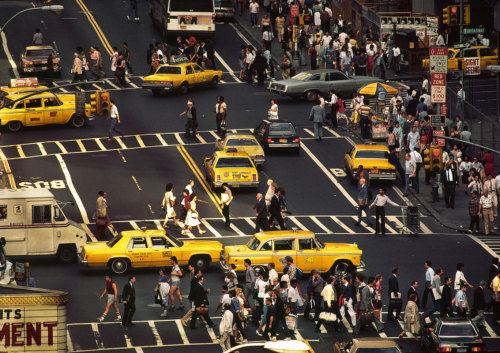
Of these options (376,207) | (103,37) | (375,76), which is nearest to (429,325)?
(376,207)

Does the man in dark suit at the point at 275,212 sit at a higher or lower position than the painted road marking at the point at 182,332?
higher

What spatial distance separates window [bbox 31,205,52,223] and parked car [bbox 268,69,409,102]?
20.4 metres

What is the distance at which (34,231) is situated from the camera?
34.3m

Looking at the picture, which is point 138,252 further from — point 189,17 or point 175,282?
point 189,17

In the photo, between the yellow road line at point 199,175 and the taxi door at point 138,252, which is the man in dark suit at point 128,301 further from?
the yellow road line at point 199,175

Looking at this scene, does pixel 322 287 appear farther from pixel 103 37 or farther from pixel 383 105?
pixel 103 37

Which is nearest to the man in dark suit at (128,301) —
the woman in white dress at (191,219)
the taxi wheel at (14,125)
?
the woman in white dress at (191,219)

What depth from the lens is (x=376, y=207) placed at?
37.4 metres

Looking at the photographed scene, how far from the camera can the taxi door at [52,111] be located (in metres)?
48.2

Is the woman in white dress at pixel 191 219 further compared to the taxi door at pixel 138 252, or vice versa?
the woman in white dress at pixel 191 219

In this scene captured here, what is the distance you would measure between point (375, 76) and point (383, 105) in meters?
8.18

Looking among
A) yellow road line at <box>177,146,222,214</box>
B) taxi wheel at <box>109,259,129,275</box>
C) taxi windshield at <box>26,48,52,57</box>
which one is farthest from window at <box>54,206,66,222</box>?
taxi windshield at <box>26,48,52,57</box>

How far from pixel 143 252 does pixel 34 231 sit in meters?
3.56

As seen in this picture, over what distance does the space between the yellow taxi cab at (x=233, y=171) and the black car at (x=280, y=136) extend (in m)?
4.12
